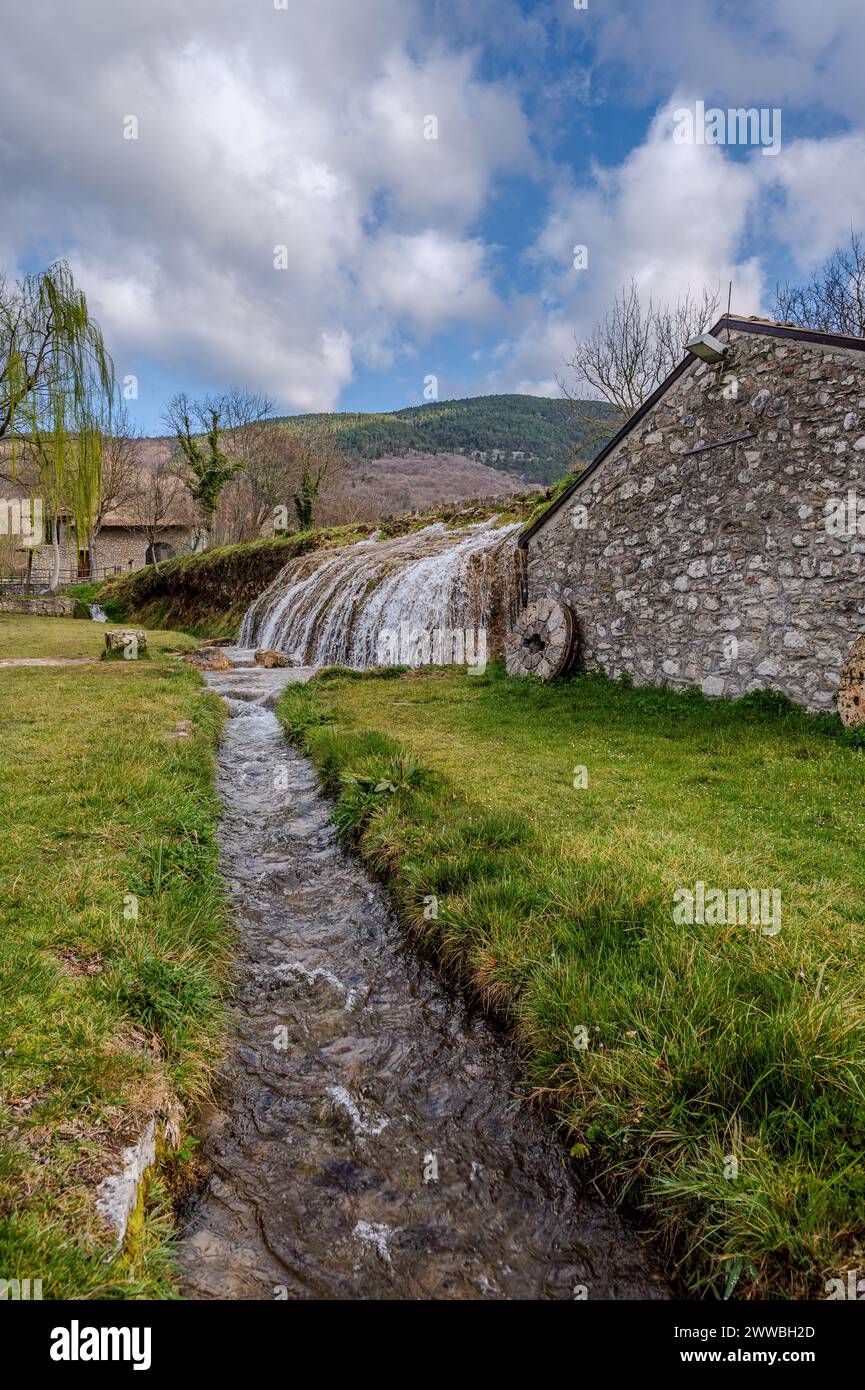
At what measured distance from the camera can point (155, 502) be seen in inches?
1951

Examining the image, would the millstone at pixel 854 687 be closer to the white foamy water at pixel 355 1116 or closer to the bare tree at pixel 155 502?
the white foamy water at pixel 355 1116

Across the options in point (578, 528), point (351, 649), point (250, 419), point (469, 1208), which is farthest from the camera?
point (250, 419)

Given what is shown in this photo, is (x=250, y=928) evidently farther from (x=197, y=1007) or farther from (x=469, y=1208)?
(x=469, y=1208)

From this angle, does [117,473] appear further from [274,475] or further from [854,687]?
[854,687]

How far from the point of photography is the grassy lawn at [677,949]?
2368mm

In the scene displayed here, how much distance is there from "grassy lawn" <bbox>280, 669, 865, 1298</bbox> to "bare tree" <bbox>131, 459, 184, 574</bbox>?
157 feet

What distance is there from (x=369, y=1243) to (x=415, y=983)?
176 cm

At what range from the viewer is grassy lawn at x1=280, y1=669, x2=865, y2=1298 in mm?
2368

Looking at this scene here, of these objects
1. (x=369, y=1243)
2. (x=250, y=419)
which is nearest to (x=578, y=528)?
(x=369, y=1243)

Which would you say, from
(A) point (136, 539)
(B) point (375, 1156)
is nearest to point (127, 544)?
(A) point (136, 539)

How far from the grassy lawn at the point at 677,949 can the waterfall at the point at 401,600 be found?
833 centimetres

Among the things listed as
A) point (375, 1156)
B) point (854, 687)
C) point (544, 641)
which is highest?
point (544, 641)

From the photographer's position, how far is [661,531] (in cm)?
1032

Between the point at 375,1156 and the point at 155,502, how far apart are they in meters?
54.0
